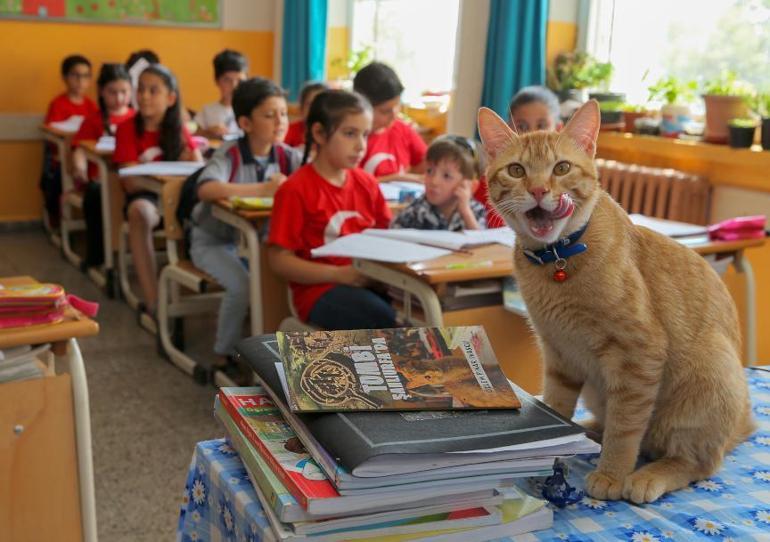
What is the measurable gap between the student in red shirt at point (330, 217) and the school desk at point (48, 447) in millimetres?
938

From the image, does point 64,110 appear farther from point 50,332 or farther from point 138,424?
point 50,332

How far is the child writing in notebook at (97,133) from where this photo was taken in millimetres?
4875

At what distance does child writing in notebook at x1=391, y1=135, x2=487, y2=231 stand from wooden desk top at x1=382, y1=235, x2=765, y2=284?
1.33 ft

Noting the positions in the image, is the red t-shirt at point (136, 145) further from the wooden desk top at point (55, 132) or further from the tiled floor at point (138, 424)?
the wooden desk top at point (55, 132)

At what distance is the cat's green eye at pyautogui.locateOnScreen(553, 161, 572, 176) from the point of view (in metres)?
0.99

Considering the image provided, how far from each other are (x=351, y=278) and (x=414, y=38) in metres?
3.60

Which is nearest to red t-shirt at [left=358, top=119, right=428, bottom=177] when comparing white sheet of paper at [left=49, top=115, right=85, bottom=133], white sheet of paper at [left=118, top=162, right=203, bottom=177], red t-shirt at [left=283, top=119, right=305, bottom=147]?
red t-shirt at [left=283, top=119, right=305, bottom=147]

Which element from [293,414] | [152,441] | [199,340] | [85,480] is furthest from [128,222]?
[293,414]

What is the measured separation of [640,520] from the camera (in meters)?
0.95

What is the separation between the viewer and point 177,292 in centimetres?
367

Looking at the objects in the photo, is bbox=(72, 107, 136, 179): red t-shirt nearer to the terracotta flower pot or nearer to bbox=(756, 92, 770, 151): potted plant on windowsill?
the terracotta flower pot

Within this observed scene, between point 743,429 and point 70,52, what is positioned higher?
point 70,52

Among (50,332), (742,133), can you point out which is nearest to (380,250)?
(50,332)

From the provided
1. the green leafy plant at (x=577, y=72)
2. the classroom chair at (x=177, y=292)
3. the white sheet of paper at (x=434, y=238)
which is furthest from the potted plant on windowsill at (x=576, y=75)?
the white sheet of paper at (x=434, y=238)
